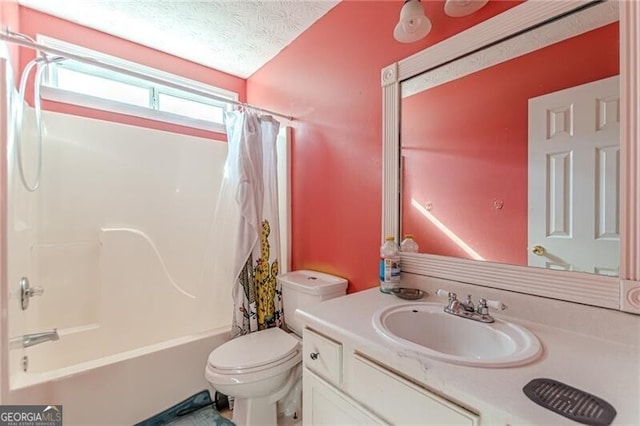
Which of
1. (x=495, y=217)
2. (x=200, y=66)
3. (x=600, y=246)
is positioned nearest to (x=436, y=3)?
(x=495, y=217)

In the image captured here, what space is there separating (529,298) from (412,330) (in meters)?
0.39


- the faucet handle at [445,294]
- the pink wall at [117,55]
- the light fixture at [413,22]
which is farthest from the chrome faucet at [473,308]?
the pink wall at [117,55]

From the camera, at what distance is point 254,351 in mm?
1412

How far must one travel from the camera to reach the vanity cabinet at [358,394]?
25.5 inches

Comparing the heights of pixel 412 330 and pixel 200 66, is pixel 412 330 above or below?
below

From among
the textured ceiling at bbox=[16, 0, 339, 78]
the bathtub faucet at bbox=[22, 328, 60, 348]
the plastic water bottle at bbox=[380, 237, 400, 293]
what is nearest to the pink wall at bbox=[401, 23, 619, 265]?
the plastic water bottle at bbox=[380, 237, 400, 293]

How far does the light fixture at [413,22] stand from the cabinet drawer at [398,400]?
1.26 meters

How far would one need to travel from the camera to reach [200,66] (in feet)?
7.95

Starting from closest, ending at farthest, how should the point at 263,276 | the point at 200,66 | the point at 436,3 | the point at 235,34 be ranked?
1. the point at 436,3
2. the point at 263,276
3. the point at 235,34
4. the point at 200,66

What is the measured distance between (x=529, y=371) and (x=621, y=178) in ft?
1.99

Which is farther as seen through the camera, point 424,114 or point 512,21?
point 424,114

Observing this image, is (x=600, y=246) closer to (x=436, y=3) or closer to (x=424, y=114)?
(x=424, y=114)

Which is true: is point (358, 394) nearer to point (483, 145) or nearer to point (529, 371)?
point (529, 371)

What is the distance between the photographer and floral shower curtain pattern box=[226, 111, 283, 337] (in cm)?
171
